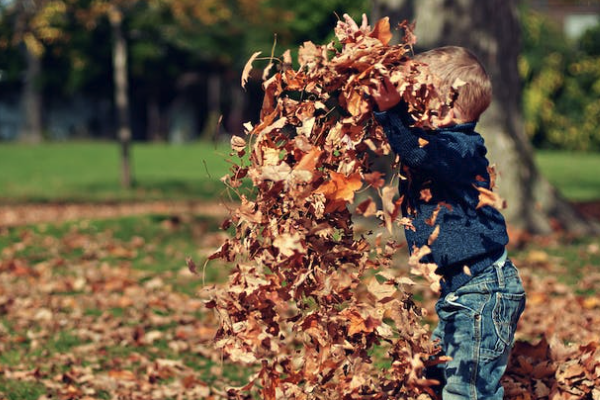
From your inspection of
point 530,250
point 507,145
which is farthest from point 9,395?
point 507,145

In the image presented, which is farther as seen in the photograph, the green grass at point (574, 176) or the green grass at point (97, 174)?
the green grass at point (574, 176)

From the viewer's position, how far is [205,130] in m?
44.8

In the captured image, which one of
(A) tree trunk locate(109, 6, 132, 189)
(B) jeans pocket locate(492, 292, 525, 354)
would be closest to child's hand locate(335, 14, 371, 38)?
(B) jeans pocket locate(492, 292, 525, 354)

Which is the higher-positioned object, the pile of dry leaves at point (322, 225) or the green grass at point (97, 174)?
the pile of dry leaves at point (322, 225)

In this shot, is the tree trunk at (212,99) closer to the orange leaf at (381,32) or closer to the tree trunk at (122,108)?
the tree trunk at (122,108)

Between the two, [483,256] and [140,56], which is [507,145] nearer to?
[483,256]

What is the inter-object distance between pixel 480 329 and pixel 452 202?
0.48 meters

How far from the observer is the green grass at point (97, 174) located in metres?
16.1

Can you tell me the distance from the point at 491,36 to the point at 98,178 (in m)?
13.0

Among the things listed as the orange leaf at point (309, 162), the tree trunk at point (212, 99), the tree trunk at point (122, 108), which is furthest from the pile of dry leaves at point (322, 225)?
the tree trunk at point (212, 99)

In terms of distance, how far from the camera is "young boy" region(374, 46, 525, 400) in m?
3.00

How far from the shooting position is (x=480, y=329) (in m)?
2.99

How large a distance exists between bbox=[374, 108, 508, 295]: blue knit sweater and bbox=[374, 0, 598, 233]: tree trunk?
551cm

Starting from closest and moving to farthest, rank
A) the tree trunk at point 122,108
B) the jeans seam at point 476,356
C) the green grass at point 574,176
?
the jeans seam at point 476,356, the tree trunk at point 122,108, the green grass at point 574,176
